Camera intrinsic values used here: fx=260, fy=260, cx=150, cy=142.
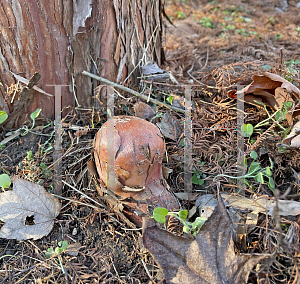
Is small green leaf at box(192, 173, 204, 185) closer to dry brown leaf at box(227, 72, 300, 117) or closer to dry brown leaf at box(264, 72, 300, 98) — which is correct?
dry brown leaf at box(227, 72, 300, 117)

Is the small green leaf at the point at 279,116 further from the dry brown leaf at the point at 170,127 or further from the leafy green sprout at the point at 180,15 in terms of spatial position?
Result: the leafy green sprout at the point at 180,15

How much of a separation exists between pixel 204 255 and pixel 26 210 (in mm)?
1085

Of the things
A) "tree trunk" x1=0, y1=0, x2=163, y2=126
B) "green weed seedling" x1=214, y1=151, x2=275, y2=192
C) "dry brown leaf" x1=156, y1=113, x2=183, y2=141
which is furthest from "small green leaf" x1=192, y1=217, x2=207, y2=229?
"tree trunk" x1=0, y1=0, x2=163, y2=126

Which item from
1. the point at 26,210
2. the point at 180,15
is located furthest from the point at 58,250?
the point at 180,15

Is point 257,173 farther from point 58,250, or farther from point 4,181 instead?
point 4,181

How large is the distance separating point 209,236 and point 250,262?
216 millimetres

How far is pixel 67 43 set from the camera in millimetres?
2006

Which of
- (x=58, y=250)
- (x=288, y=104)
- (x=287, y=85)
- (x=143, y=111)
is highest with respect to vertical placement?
(x=287, y=85)

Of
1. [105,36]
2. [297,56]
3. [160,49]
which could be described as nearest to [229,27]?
[297,56]

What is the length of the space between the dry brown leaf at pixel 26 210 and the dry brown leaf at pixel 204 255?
0.64m

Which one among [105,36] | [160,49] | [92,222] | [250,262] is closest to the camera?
[250,262]

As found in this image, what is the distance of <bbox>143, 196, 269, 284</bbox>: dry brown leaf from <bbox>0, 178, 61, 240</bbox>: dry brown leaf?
644 millimetres

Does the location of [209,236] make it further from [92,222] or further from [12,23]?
[12,23]

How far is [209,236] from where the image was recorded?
4.36 ft
